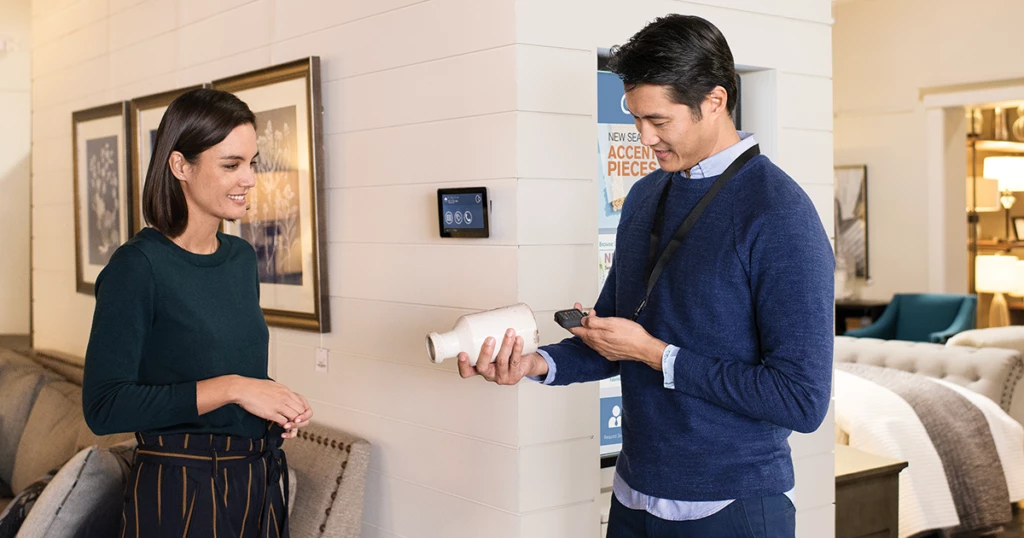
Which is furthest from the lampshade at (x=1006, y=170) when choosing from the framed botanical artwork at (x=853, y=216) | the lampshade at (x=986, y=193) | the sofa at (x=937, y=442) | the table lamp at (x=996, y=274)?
the sofa at (x=937, y=442)

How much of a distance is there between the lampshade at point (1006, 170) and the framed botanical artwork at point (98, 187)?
7.75 m

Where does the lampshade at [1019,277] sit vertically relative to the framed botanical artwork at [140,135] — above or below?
below

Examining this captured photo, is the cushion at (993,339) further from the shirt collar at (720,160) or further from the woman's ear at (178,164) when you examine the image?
the woman's ear at (178,164)

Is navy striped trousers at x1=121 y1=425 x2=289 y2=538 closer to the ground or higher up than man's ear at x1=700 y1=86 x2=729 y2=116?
closer to the ground

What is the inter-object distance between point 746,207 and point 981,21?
701cm

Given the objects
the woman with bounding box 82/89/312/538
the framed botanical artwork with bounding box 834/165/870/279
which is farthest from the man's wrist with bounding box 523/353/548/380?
the framed botanical artwork with bounding box 834/165/870/279

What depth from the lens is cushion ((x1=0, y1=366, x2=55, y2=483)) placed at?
153 inches

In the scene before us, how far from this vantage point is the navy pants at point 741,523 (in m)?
1.57

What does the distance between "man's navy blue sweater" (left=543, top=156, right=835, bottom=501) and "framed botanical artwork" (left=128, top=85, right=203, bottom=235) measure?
252 centimetres

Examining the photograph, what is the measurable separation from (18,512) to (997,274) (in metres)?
8.10

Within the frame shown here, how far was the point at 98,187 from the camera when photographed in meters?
4.11

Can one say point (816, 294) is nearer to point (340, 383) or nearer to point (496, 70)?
point (496, 70)

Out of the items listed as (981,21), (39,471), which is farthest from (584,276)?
(981,21)

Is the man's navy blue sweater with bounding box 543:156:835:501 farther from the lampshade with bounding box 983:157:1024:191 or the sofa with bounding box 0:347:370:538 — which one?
the lampshade with bounding box 983:157:1024:191
